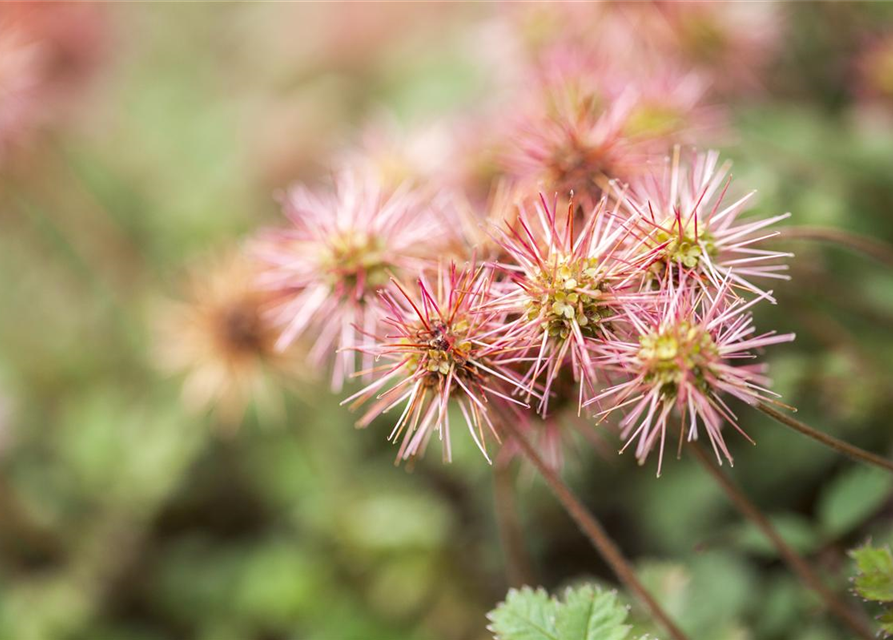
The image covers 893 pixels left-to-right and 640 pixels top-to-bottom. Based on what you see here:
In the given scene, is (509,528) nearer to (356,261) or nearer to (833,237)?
(356,261)

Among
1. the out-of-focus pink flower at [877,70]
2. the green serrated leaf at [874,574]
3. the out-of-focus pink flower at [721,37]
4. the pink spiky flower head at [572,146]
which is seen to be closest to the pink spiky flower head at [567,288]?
the pink spiky flower head at [572,146]

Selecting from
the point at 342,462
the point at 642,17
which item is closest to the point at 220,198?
the point at 342,462

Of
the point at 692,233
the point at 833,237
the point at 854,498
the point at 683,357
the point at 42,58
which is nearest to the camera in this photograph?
the point at 683,357

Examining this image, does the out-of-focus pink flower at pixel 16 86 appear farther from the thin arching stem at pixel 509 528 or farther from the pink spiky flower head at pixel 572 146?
the thin arching stem at pixel 509 528

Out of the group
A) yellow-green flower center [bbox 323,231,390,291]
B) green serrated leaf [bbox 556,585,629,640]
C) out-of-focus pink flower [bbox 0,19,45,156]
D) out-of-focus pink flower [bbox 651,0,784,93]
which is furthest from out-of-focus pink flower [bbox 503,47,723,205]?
out-of-focus pink flower [bbox 0,19,45,156]

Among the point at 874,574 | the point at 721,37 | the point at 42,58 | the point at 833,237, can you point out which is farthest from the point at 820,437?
the point at 42,58

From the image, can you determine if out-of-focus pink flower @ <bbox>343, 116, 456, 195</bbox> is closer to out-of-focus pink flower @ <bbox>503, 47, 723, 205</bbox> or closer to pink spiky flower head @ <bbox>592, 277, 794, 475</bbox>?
out-of-focus pink flower @ <bbox>503, 47, 723, 205</bbox>
